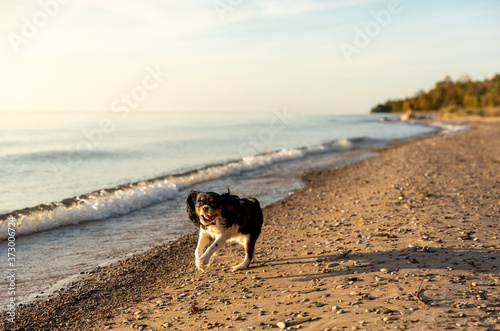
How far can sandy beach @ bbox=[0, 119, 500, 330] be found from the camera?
4.90m

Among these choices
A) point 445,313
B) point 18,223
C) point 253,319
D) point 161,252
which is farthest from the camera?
point 18,223

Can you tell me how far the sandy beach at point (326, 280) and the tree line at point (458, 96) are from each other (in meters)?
94.0

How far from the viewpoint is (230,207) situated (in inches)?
251

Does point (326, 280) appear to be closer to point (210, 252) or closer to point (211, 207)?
point (210, 252)

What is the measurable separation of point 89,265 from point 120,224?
3549 millimetres

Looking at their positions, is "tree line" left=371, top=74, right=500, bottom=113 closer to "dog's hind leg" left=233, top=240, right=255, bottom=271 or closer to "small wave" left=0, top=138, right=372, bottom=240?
"small wave" left=0, top=138, right=372, bottom=240

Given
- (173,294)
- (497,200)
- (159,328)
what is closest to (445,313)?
(159,328)

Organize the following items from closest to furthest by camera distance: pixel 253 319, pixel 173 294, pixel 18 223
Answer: pixel 253 319 < pixel 173 294 < pixel 18 223

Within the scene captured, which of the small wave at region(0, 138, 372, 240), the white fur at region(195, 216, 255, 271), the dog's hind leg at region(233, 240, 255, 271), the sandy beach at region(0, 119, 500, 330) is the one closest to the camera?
the sandy beach at region(0, 119, 500, 330)

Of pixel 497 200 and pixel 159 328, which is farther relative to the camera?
pixel 497 200

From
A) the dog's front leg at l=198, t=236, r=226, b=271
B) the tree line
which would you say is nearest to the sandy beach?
the dog's front leg at l=198, t=236, r=226, b=271

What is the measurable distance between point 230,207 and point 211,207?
1.41 ft

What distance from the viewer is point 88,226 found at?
11.5 m

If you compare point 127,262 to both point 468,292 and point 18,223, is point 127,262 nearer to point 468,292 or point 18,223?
point 18,223
